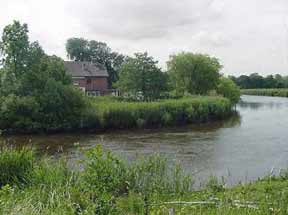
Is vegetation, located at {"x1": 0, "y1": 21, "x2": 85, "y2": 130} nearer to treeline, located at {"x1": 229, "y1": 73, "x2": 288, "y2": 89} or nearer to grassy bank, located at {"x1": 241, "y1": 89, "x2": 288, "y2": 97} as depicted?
grassy bank, located at {"x1": 241, "y1": 89, "x2": 288, "y2": 97}

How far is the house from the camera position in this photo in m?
58.9

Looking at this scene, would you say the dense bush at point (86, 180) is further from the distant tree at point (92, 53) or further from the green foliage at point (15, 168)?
the distant tree at point (92, 53)

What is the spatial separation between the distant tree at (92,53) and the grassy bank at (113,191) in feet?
218

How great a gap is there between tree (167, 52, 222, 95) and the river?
21.2m

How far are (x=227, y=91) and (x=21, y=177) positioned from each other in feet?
165

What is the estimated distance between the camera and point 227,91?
5659 cm

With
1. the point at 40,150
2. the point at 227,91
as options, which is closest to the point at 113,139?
the point at 40,150

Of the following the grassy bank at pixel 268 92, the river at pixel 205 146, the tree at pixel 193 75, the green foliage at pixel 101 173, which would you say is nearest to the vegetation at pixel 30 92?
the river at pixel 205 146

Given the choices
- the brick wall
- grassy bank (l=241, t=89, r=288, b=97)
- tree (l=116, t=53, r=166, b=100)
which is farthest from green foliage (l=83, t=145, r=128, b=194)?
grassy bank (l=241, t=89, r=288, b=97)

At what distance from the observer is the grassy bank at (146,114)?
1232 inches

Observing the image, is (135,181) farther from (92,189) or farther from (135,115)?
(135,115)

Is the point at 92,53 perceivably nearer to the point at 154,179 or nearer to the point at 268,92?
the point at 268,92

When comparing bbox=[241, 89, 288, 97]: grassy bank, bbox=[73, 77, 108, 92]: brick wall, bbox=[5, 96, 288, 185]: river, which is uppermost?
bbox=[73, 77, 108, 92]: brick wall

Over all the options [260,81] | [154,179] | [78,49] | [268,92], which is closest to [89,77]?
[78,49]
